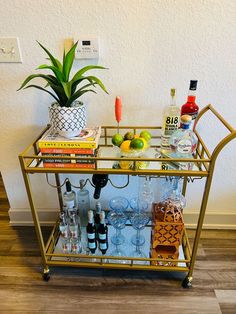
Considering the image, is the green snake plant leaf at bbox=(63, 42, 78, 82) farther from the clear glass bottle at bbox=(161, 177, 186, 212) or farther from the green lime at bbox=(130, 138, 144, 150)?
the clear glass bottle at bbox=(161, 177, 186, 212)

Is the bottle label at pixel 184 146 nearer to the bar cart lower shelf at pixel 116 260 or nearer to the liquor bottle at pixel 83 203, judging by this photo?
the bar cart lower shelf at pixel 116 260

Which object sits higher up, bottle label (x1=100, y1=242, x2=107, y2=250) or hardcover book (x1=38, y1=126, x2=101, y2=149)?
hardcover book (x1=38, y1=126, x2=101, y2=149)

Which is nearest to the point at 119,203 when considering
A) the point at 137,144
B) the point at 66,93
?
the point at 137,144

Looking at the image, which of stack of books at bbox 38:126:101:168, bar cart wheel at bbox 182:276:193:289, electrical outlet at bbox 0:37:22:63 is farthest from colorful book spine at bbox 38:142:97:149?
bar cart wheel at bbox 182:276:193:289

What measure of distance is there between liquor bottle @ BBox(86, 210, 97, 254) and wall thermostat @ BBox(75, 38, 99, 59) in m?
0.71

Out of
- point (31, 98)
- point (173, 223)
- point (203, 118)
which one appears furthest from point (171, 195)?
point (31, 98)

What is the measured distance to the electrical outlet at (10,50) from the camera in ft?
3.72

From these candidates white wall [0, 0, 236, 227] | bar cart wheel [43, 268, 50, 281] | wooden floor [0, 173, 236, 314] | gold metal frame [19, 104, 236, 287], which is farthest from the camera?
bar cart wheel [43, 268, 50, 281]

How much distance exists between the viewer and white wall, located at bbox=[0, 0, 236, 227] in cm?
107

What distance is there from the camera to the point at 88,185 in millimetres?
1498

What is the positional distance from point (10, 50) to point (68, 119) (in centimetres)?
47

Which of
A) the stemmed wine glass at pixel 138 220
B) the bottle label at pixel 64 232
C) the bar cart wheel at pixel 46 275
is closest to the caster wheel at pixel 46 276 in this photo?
the bar cart wheel at pixel 46 275

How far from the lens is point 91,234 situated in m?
1.22

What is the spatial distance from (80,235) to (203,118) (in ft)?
2.95
